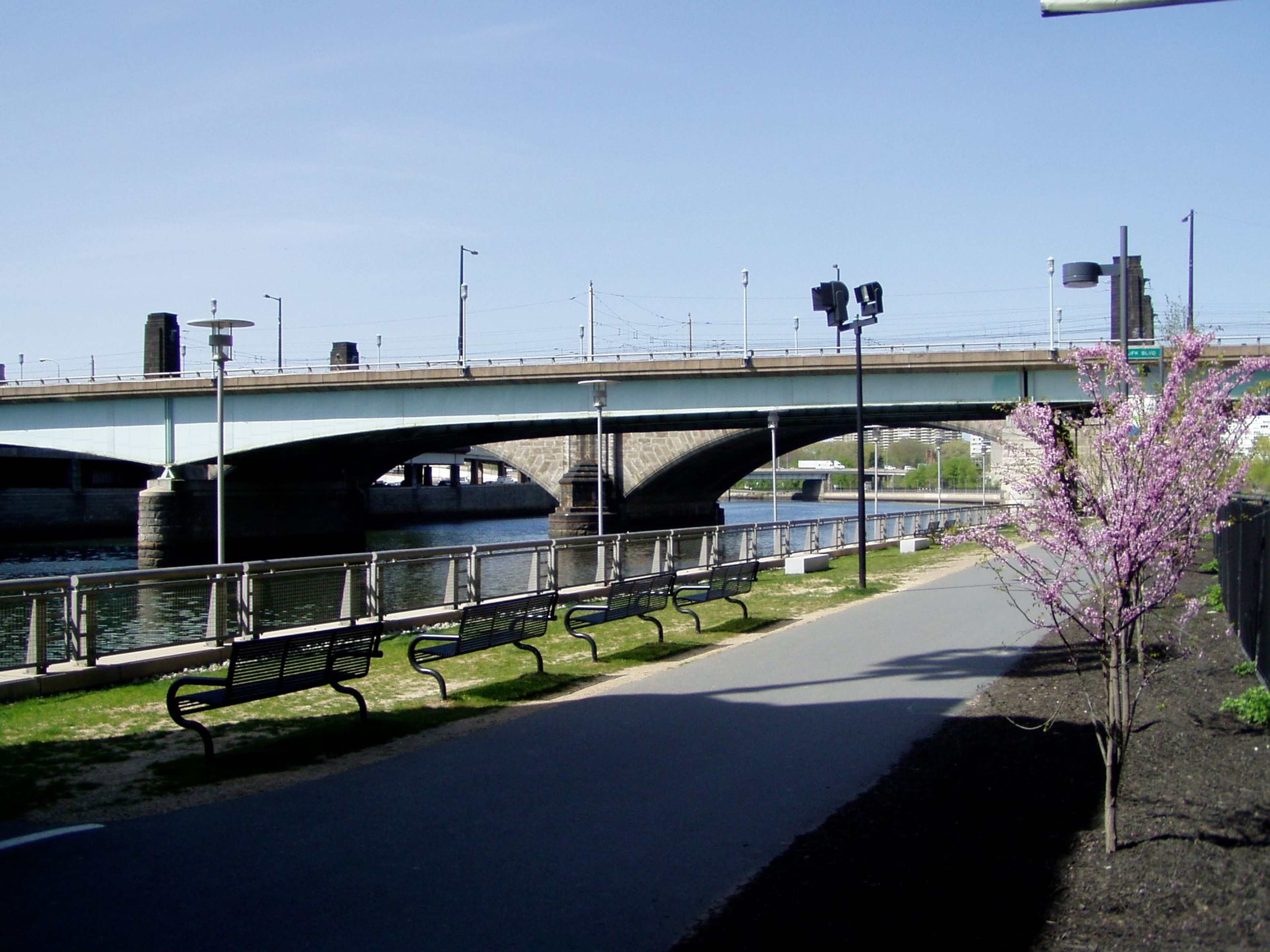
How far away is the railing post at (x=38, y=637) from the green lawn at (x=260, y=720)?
438 millimetres

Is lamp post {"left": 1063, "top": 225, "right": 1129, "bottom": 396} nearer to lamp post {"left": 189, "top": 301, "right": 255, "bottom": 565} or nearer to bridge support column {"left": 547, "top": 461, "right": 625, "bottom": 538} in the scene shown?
lamp post {"left": 189, "top": 301, "right": 255, "bottom": 565}

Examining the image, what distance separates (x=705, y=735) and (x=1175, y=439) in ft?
13.7

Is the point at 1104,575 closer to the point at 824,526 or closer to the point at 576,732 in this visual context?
the point at 576,732

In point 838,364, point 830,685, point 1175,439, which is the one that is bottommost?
point 830,685

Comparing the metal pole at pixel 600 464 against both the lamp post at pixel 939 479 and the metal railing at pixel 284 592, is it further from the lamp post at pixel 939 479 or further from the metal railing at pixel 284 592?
the lamp post at pixel 939 479

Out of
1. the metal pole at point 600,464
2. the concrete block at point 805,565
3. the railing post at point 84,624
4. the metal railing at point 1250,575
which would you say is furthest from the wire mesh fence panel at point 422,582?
the concrete block at point 805,565

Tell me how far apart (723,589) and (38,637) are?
8.62m

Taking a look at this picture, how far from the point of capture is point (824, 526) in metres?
31.0

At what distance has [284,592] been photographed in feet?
45.5

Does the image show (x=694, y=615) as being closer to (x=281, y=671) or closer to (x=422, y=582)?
(x=422, y=582)

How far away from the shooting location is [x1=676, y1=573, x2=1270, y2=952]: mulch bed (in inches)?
189

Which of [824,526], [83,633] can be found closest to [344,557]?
[83,633]

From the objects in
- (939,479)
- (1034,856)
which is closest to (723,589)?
(1034,856)

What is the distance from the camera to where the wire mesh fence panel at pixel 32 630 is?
10.8m
